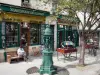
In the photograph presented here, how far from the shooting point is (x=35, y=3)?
16797 millimetres

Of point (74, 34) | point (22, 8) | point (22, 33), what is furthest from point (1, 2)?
point (74, 34)

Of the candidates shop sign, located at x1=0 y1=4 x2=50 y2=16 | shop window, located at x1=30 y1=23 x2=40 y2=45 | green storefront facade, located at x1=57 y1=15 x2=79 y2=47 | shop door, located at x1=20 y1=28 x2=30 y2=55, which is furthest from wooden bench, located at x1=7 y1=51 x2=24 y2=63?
green storefront facade, located at x1=57 y1=15 x2=79 y2=47

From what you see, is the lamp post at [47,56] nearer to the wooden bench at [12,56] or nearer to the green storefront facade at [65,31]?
the wooden bench at [12,56]

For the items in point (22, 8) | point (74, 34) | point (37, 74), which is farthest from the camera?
point (74, 34)

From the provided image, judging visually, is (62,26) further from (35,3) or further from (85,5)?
(85,5)

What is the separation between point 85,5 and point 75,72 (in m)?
4.06

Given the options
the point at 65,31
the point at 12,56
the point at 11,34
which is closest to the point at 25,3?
the point at 11,34

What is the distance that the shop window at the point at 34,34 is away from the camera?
16.5 meters

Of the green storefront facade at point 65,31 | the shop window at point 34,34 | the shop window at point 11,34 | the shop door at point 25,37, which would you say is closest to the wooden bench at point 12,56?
the shop window at point 11,34

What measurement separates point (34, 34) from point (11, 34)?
9.36 feet

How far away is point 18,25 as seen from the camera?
49.0 ft

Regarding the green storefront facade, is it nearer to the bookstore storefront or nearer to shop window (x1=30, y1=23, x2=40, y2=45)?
the bookstore storefront

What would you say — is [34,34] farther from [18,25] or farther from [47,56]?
[47,56]

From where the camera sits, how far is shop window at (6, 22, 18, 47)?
46.6ft
